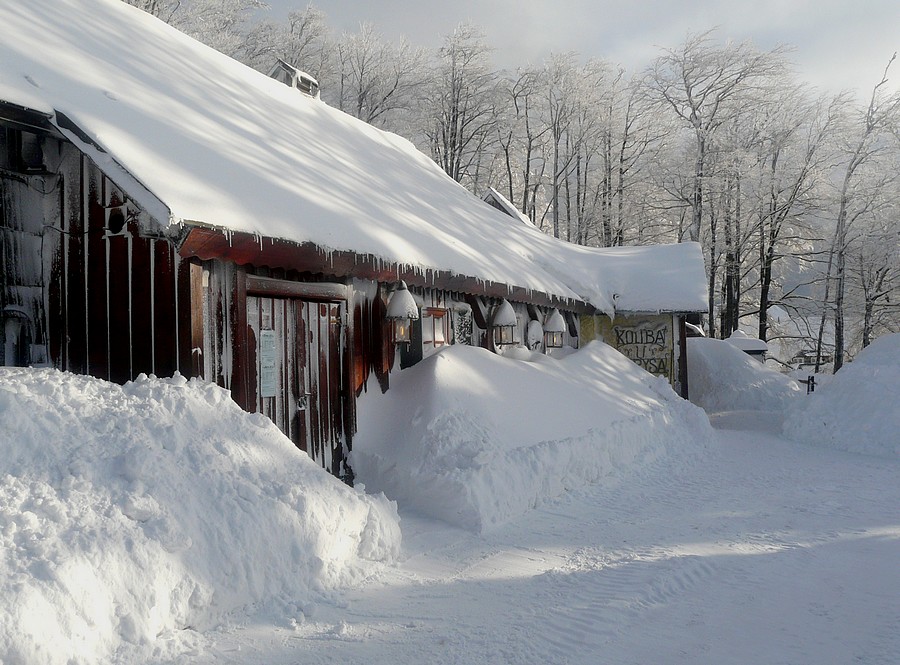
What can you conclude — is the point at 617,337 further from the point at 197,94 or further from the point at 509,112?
the point at 509,112

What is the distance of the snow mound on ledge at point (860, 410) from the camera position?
11148mm

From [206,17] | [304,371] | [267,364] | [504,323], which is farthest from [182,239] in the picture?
[206,17]

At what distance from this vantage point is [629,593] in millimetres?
4637

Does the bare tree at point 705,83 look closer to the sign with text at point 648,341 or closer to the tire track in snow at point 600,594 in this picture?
the sign with text at point 648,341

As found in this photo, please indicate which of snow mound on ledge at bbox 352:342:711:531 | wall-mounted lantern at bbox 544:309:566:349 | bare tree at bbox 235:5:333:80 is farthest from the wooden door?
bare tree at bbox 235:5:333:80

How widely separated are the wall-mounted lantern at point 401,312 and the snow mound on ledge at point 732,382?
1378cm

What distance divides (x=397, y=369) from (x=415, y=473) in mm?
1882

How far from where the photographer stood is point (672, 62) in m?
24.9

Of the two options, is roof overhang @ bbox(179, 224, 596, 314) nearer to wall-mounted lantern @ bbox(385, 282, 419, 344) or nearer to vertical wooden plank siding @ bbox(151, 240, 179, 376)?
wall-mounted lantern @ bbox(385, 282, 419, 344)

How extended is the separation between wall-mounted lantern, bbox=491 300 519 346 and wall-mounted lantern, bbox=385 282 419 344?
8.94 feet

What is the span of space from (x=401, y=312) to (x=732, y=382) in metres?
15.1

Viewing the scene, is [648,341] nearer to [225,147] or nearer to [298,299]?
[298,299]

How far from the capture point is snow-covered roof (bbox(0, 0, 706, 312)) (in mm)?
4930

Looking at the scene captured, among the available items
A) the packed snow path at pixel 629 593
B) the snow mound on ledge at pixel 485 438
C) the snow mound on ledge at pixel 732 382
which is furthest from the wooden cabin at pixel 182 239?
the snow mound on ledge at pixel 732 382
